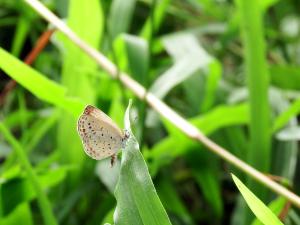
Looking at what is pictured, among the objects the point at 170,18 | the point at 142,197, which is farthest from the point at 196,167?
the point at 170,18

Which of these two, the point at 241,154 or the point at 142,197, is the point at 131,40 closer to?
the point at 241,154

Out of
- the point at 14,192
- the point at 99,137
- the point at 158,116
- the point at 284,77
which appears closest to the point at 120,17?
the point at 158,116

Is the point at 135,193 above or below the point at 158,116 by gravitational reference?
above

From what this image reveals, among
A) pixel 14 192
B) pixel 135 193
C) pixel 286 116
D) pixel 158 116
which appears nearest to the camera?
pixel 135 193

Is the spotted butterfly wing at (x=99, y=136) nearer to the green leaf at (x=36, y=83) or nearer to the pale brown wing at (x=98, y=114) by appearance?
the pale brown wing at (x=98, y=114)

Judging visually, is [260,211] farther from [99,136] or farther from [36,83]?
[36,83]
